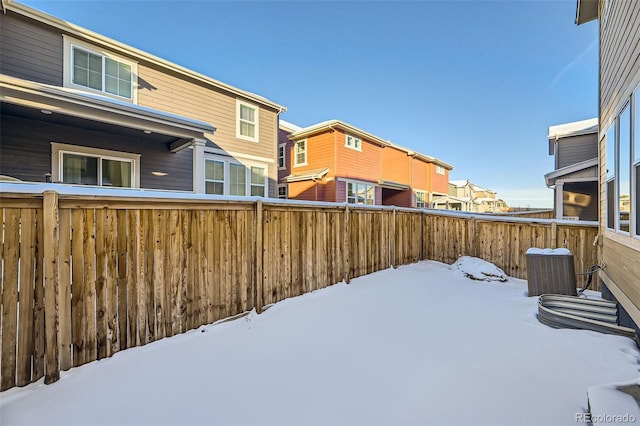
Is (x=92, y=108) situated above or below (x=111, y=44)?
below

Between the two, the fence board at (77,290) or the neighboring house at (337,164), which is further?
the neighboring house at (337,164)

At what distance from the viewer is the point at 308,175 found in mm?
14219

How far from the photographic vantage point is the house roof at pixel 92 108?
496cm

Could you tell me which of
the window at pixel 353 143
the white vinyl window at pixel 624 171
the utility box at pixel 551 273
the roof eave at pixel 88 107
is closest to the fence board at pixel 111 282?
the roof eave at pixel 88 107

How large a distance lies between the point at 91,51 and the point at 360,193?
39.3 feet

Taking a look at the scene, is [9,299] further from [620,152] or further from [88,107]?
[620,152]

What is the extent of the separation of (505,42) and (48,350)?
45.5ft

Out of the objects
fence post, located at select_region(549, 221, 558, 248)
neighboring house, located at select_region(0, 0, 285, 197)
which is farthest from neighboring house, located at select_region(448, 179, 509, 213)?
neighboring house, located at select_region(0, 0, 285, 197)

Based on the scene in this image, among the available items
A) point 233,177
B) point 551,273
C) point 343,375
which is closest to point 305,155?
point 233,177

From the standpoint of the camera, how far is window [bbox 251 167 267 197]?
1054cm

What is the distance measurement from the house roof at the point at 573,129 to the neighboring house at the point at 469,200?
28.1ft

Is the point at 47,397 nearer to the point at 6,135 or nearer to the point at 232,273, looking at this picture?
the point at 232,273

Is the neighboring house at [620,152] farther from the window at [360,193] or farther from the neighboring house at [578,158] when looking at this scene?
the window at [360,193]

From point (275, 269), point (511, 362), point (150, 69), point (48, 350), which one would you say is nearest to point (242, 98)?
point (150, 69)
